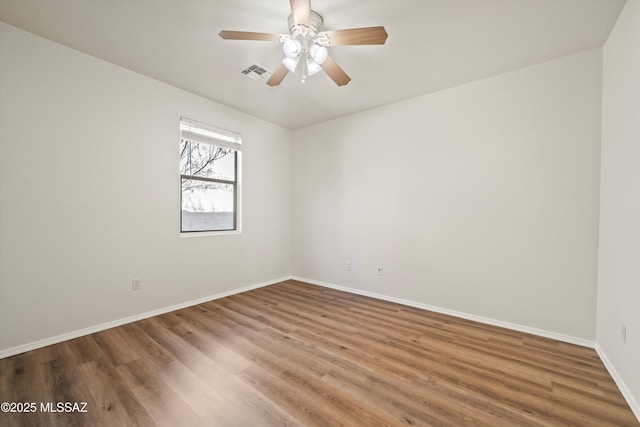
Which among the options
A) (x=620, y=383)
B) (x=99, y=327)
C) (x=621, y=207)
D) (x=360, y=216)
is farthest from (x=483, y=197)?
(x=99, y=327)

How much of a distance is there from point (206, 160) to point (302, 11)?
2.52 metres

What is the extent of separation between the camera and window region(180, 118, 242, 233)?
11.1ft

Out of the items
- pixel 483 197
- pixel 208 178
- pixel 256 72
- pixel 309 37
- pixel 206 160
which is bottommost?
pixel 483 197

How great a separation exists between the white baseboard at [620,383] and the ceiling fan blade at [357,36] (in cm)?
276

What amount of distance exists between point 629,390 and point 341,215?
3.13 metres

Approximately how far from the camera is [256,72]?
9.11 ft

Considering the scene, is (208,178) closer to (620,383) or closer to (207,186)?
(207,186)

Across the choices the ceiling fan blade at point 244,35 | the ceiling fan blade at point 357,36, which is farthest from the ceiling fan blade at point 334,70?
the ceiling fan blade at point 244,35

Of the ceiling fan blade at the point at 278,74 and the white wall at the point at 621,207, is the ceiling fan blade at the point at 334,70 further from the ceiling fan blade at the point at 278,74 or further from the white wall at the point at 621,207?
the white wall at the point at 621,207

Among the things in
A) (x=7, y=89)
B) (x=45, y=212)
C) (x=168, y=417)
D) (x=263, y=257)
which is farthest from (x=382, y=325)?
(x=7, y=89)

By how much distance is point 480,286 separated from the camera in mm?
2873

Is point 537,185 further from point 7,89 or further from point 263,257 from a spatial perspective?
point 7,89

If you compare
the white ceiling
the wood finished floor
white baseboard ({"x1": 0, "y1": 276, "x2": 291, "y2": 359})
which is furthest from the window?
the wood finished floor

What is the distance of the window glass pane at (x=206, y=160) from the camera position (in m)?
3.38
